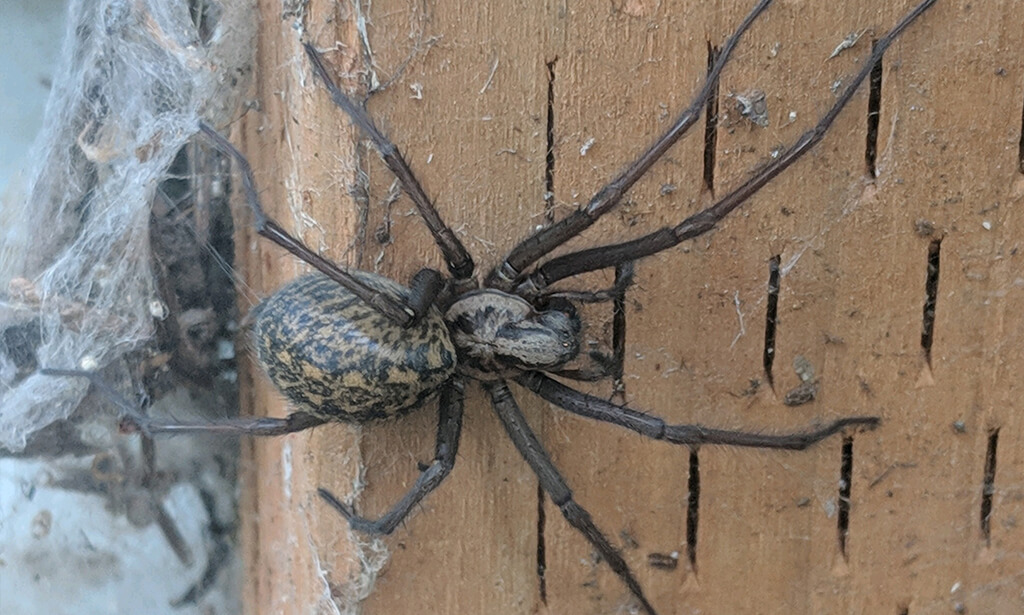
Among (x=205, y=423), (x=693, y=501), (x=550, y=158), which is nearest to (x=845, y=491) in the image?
(x=693, y=501)

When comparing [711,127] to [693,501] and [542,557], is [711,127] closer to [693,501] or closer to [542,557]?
[693,501]

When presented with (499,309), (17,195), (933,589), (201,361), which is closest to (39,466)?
(201,361)

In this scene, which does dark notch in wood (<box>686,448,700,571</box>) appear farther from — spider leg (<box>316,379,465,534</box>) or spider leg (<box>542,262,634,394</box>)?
spider leg (<box>316,379,465,534</box>)

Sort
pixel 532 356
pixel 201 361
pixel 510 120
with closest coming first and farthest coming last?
pixel 510 120 → pixel 532 356 → pixel 201 361

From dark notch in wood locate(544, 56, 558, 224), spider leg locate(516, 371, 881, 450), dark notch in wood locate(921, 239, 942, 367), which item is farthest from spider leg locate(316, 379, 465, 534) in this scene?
dark notch in wood locate(921, 239, 942, 367)

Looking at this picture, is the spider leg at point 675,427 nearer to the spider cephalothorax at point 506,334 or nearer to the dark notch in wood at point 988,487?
the spider cephalothorax at point 506,334

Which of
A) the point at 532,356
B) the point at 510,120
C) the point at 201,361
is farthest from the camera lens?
the point at 201,361

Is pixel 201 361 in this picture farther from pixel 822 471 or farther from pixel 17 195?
pixel 822 471

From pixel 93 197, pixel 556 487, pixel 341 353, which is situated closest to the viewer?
pixel 341 353
